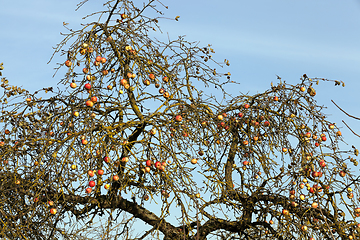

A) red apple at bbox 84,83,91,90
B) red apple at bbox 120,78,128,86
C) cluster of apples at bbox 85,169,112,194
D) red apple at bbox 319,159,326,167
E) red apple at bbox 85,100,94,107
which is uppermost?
red apple at bbox 120,78,128,86

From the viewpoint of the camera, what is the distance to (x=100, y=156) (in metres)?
4.49

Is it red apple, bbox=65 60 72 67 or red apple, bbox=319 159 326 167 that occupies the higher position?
red apple, bbox=65 60 72 67

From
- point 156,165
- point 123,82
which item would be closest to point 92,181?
point 156,165

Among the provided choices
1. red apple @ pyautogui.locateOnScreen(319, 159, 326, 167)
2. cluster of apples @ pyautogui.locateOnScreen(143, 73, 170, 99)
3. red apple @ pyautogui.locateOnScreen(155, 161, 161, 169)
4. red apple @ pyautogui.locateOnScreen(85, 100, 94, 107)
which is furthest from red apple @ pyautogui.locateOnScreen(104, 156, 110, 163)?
red apple @ pyautogui.locateOnScreen(319, 159, 326, 167)

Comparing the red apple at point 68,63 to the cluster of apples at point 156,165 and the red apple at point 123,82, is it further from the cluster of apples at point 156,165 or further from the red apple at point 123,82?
the cluster of apples at point 156,165

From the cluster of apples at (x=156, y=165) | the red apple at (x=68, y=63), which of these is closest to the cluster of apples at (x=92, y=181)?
the cluster of apples at (x=156, y=165)

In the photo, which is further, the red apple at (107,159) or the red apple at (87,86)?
the red apple at (87,86)

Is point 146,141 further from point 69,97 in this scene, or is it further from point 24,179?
point 24,179

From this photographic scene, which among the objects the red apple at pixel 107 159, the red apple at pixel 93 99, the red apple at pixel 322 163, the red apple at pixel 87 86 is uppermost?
the red apple at pixel 87 86

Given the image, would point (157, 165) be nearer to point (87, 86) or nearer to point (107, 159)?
point (107, 159)

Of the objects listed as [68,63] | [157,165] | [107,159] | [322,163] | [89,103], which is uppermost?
[68,63]

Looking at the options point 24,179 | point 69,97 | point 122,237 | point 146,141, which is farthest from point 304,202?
point 24,179

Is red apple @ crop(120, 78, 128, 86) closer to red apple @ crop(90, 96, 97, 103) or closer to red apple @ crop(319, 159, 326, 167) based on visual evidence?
red apple @ crop(90, 96, 97, 103)

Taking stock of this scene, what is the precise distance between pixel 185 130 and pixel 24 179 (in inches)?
89.8
